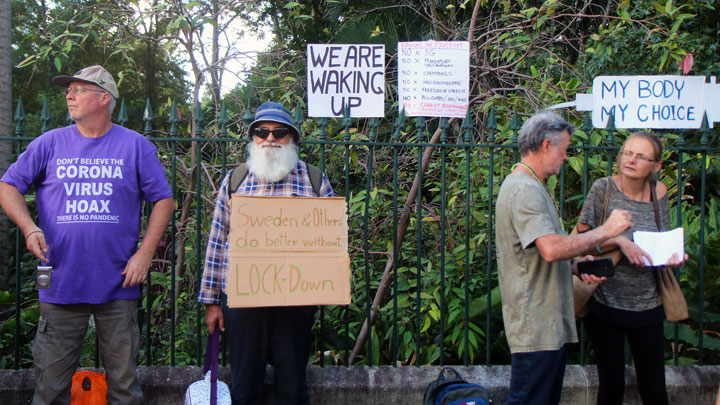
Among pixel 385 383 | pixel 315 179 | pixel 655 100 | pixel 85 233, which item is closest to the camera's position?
pixel 85 233

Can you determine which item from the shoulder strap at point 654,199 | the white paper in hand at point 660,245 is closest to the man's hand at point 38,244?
the white paper in hand at point 660,245

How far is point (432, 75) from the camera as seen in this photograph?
3.52 meters

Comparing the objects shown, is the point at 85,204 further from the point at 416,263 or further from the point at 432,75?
the point at 416,263

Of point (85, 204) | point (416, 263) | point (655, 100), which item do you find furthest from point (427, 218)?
point (85, 204)

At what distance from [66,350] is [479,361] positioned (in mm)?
2714

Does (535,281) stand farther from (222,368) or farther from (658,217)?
(222,368)

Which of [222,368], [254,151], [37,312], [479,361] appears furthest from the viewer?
[37,312]

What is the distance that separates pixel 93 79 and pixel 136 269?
96cm

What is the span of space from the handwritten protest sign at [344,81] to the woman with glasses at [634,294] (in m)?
1.42

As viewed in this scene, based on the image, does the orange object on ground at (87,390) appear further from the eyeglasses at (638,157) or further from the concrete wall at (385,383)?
the eyeglasses at (638,157)

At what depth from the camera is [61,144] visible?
8.97ft

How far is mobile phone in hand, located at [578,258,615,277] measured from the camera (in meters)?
2.49

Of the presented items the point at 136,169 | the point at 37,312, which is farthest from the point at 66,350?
the point at 37,312

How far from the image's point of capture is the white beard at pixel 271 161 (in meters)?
2.71
